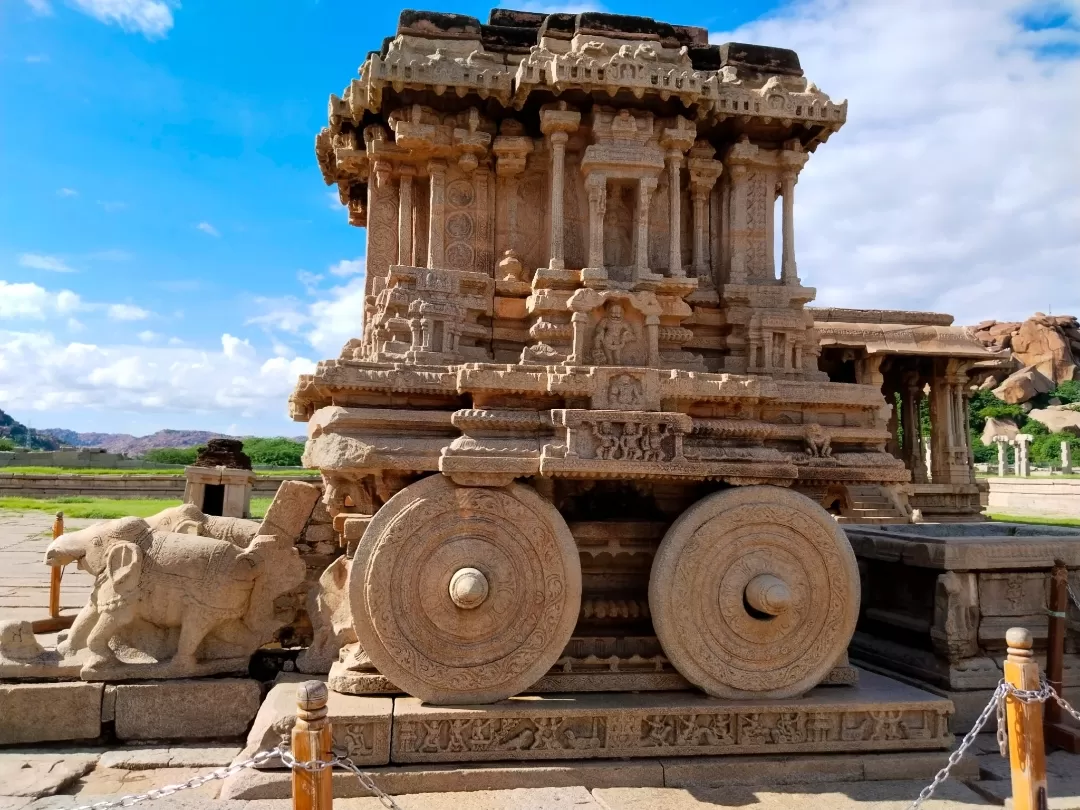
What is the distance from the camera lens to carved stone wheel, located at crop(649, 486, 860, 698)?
4.61 metres

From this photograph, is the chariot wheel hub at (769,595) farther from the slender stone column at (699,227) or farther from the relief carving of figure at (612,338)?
the slender stone column at (699,227)

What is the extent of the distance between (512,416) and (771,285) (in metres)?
2.98

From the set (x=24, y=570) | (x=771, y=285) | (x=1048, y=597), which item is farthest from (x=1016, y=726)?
(x=24, y=570)

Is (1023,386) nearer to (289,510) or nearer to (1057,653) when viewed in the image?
(1057,653)

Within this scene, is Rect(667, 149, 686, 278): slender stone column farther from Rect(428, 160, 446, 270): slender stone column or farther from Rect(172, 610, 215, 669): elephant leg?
Rect(172, 610, 215, 669): elephant leg

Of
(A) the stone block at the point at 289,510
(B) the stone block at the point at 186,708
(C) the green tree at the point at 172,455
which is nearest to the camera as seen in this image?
(B) the stone block at the point at 186,708

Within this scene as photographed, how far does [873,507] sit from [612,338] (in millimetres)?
9831

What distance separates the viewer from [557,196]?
6059 mm

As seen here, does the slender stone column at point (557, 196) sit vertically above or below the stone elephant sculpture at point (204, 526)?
above

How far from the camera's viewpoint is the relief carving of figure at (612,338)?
18.2 feet

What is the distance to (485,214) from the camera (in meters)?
6.38

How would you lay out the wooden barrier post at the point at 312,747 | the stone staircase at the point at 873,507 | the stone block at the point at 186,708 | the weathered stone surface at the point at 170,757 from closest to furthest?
1. the wooden barrier post at the point at 312,747
2. the weathered stone surface at the point at 170,757
3. the stone block at the point at 186,708
4. the stone staircase at the point at 873,507

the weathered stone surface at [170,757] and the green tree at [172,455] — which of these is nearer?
the weathered stone surface at [170,757]

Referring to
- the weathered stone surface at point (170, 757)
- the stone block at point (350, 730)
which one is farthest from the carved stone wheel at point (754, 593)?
the weathered stone surface at point (170, 757)
